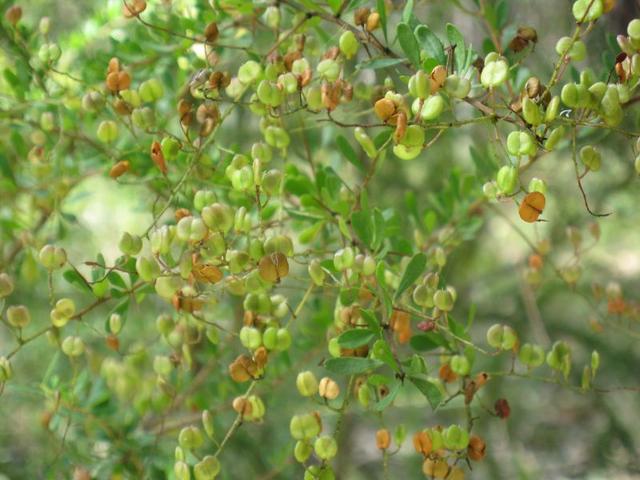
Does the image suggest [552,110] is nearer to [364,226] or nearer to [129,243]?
[364,226]

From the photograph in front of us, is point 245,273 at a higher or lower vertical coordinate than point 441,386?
higher

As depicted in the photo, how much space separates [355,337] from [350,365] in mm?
20

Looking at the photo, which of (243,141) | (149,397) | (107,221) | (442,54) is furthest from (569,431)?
(442,54)

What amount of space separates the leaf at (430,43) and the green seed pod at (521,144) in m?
0.08

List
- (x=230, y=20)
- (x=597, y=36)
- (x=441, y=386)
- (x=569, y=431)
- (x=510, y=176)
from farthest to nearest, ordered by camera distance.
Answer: (x=569, y=431), (x=597, y=36), (x=230, y=20), (x=441, y=386), (x=510, y=176)

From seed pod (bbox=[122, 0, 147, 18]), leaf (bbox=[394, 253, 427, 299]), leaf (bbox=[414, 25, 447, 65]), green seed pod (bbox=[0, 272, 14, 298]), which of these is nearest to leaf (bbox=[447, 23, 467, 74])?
leaf (bbox=[414, 25, 447, 65])

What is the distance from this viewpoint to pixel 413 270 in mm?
562

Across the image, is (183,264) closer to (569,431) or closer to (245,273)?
(245,273)

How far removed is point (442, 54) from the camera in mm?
552

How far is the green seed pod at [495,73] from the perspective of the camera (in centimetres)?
50

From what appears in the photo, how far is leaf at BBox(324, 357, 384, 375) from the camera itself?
53 centimetres

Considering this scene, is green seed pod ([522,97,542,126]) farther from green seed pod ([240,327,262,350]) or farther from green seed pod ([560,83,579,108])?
green seed pod ([240,327,262,350])

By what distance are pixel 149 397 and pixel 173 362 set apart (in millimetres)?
159

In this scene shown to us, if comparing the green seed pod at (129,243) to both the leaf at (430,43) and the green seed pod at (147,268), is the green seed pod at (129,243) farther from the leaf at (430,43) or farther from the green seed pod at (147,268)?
the leaf at (430,43)
